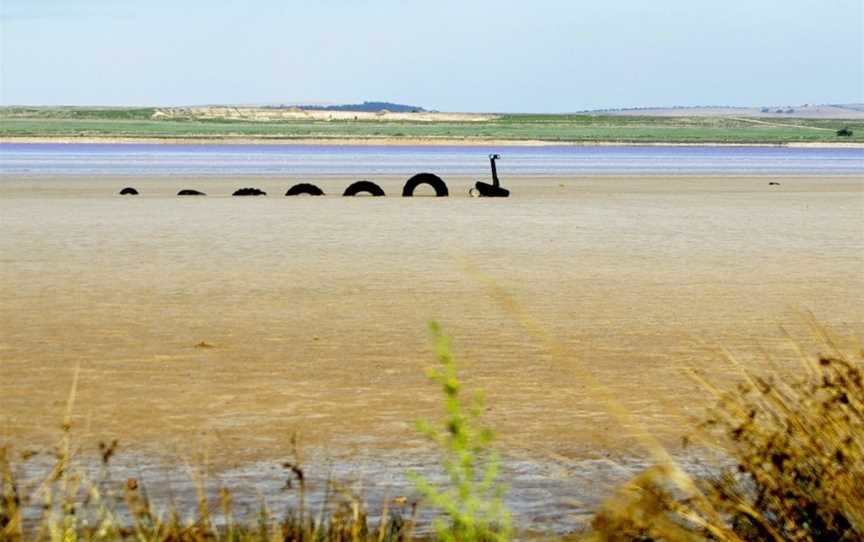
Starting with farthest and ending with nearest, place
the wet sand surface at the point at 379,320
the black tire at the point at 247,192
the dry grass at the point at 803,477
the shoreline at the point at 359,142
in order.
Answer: the shoreline at the point at 359,142
the black tire at the point at 247,192
the wet sand surface at the point at 379,320
the dry grass at the point at 803,477

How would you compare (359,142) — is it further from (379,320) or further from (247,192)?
(379,320)

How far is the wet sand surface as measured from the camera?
401 inches

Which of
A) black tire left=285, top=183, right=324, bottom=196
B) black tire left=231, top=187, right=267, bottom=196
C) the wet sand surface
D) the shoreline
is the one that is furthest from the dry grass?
the shoreline

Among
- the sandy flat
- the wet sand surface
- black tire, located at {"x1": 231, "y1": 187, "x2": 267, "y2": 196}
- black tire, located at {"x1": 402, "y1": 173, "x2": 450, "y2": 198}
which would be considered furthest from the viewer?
black tire, located at {"x1": 402, "y1": 173, "x2": 450, "y2": 198}

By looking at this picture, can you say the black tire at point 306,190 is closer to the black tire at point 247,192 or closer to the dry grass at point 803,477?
the black tire at point 247,192

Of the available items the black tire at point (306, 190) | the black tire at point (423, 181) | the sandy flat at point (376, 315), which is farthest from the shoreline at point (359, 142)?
the sandy flat at point (376, 315)

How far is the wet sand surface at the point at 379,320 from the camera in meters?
10.2

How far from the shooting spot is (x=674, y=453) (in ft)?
30.8

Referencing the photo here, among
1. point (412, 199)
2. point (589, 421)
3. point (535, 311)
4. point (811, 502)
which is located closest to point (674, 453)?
point (589, 421)

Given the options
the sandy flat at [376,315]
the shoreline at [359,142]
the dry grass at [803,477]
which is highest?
the dry grass at [803,477]

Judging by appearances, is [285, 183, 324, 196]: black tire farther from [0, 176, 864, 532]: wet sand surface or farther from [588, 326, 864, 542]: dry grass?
[588, 326, 864, 542]: dry grass

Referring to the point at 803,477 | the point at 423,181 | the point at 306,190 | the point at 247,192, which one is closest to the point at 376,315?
the point at 803,477

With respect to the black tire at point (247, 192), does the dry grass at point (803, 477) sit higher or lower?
higher

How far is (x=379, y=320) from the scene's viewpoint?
1529 centimetres
